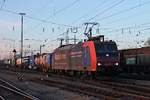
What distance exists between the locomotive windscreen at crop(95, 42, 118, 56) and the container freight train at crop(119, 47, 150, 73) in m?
5.60

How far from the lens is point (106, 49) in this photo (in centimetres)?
2831

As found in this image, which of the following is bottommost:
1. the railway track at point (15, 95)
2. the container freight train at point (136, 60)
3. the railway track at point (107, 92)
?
the railway track at point (15, 95)

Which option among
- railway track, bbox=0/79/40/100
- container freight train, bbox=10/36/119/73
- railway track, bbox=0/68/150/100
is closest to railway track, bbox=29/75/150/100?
railway track, bbox=0/68/150/100

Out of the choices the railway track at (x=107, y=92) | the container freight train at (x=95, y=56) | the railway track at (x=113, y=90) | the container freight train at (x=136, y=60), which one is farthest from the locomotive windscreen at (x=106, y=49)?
the container freight train at (x=136, y=60)

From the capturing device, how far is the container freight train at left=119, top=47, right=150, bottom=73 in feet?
110

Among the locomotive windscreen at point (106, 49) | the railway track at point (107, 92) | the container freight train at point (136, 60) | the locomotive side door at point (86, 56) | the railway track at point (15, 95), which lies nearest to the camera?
the railway track at point (107, 92)

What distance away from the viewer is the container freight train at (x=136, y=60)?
110 ft

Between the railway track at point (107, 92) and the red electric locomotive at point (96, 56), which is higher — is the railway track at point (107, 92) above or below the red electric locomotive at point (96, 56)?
below

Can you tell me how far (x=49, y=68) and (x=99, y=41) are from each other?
2149 cm

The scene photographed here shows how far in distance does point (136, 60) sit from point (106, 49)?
8.08 meters

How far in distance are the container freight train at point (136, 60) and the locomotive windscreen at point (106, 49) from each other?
5599 mm

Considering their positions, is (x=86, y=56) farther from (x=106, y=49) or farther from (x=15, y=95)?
(x=15, y=95)

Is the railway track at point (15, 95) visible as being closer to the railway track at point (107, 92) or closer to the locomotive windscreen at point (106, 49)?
the railway track at point (107, 92)

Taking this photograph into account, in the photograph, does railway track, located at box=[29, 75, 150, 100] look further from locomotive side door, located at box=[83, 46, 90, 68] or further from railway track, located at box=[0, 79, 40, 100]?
locomotive side door, located at box=[83, 46, 90, 68]
